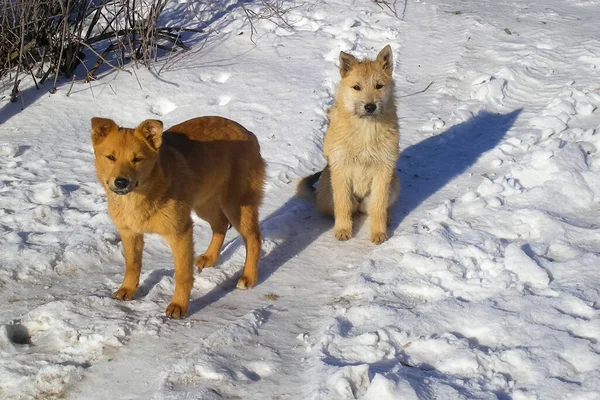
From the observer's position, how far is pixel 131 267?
4926mm

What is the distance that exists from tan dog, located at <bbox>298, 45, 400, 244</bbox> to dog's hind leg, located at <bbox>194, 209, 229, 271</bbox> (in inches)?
47.1

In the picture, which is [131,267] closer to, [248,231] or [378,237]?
[248,231]

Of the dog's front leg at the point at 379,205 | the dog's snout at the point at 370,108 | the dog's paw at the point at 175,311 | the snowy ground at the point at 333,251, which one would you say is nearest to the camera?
the snowy ground at the point at 333,251

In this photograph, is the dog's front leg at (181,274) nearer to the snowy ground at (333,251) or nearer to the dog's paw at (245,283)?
the snowy ground at (333,251)

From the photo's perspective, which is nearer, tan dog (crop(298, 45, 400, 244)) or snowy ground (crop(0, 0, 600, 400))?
snowy ground (crop(0, 0, 600, 400))

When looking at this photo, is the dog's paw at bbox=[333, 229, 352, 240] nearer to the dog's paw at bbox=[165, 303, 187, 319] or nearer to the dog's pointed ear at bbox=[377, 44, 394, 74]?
the dog's pointed ear at bbox=[377, 44, 394, 74]

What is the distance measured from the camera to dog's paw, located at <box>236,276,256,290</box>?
528cm

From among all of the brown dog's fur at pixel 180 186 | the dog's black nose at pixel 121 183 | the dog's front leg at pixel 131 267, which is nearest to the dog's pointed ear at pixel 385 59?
the brown dog's fur at pixel 180 186

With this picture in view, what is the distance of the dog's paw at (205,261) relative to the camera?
5570 mm

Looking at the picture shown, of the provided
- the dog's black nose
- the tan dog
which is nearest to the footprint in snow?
the tan dog

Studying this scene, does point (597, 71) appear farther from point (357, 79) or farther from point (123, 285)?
point (123, 285)

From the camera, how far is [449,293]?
4.78 m

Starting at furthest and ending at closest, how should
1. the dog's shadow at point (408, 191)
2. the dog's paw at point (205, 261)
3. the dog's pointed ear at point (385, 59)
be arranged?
the dog's pointed ear at point (385, 59) → the dog's shadow at point (408, 191) → the dog's paw at point (205, 261)

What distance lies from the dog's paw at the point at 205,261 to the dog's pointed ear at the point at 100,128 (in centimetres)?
148
